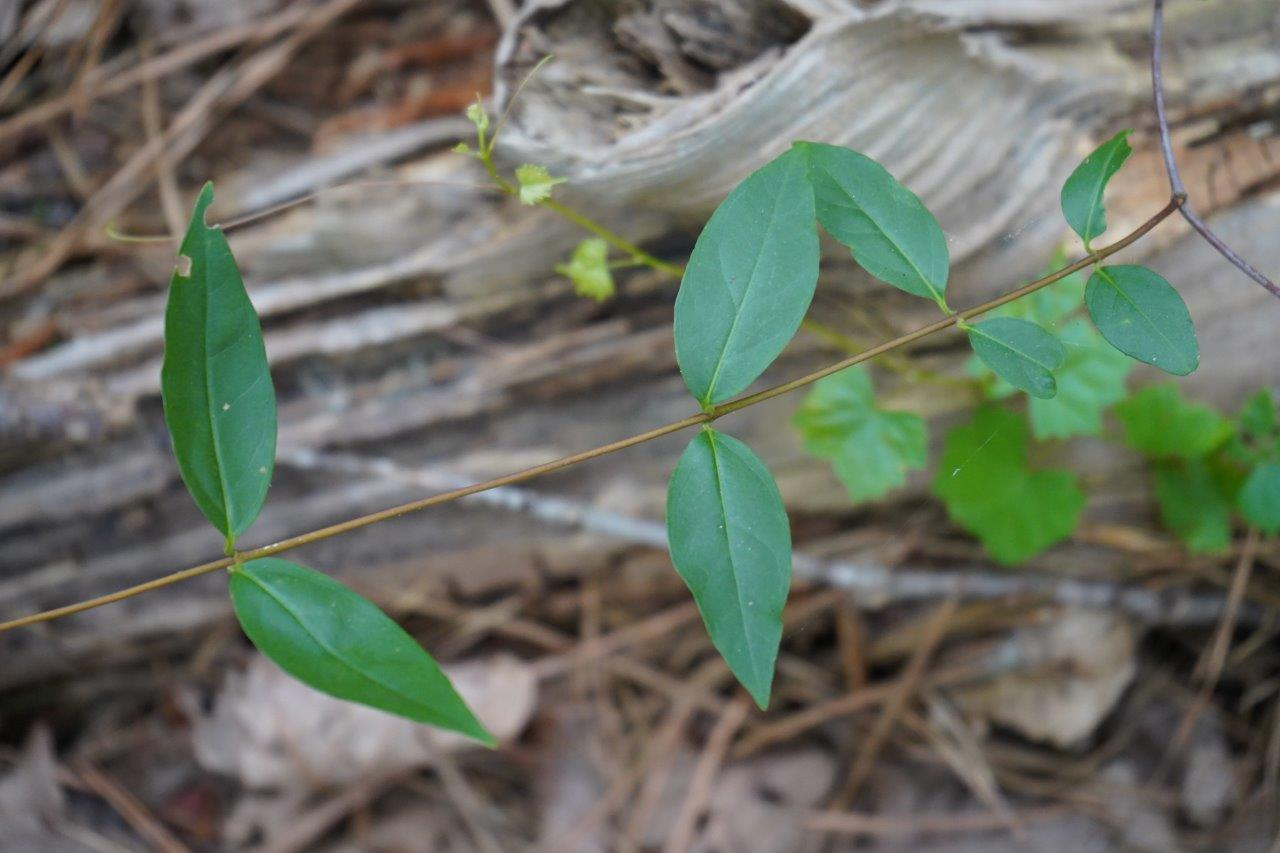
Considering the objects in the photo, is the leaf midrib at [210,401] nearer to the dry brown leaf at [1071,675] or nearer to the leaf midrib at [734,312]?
the leaf midrib at [734,312]

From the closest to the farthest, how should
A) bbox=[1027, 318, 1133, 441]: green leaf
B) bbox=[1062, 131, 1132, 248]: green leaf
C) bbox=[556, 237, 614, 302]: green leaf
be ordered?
1. bbox=[1062, 131, 1132, 248]: green leaf
2. bbox=[556, 237, 614, 302]: green leaf
3. bbox=[1027, 318, 1133, 441]: green leaf

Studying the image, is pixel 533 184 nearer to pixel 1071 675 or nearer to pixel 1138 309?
pixel 1138 309

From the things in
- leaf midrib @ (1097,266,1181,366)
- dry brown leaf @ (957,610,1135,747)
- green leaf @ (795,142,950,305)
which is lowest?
dry brown leaf @ (957,610,1135,747)

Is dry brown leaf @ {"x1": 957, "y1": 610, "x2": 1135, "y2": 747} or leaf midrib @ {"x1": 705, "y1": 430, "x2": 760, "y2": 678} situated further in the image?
dry brown leaf @ {"x1": 957, "y1": 610, "x2": 1135, "y2": 747}

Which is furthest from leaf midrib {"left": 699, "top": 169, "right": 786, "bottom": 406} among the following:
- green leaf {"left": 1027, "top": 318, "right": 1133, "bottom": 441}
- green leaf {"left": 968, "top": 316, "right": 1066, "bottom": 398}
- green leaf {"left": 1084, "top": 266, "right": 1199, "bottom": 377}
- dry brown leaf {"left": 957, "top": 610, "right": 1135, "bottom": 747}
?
dry brown leaf {"left": 957, "top": 610, "right": 1135, "bottom": 747}

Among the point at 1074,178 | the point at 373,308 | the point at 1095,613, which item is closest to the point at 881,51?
the point at 1074,178

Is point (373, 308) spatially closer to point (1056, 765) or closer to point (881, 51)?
point (881, 51)

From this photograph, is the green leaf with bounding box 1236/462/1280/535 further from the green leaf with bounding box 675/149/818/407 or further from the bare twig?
the green leaf with bounding box 675/149/818/407
